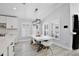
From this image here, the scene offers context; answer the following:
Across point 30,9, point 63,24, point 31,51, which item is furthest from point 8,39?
point 63,24

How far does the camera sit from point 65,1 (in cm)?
202

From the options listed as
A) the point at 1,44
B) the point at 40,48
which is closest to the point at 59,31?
the point at 40,48

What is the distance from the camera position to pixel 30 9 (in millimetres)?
2023

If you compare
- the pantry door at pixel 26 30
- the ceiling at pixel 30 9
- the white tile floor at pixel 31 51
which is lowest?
the white tile floor at pixel 31 51

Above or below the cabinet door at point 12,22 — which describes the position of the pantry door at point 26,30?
below

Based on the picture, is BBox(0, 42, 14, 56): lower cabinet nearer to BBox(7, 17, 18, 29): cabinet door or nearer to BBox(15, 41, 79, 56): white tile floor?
BBox(15, 41, 79, 56): white tile floor

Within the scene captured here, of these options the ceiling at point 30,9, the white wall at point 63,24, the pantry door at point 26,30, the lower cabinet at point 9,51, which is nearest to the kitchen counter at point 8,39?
the lower cabinet at point 9,51

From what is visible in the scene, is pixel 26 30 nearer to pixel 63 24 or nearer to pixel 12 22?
pixel 12 22

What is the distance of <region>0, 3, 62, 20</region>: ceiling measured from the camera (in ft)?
6.52

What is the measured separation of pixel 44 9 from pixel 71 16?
494 mm

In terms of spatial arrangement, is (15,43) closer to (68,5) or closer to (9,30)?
(9,30)

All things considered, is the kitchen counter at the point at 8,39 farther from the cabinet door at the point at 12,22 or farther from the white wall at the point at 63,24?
the white wall at the point at 63,24

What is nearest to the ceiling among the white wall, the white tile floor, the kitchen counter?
the white wall

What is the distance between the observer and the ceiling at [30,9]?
6.52ft
